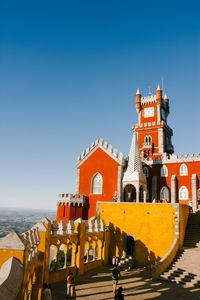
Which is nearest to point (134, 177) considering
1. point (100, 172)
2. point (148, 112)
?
point (100, 172)

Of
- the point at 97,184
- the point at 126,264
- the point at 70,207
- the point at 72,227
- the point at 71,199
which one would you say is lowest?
the point at 126,264

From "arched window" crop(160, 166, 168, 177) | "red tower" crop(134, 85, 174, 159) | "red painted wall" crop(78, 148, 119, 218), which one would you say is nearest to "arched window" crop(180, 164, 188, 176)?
"arched window" crop(160, 166, 168, 177)

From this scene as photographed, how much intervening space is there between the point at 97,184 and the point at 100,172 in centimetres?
168

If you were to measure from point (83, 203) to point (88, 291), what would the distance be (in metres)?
20.1

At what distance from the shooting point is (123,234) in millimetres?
25328

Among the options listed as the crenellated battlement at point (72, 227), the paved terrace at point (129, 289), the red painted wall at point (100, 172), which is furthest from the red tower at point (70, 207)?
the paved terrace at point (129, 289)

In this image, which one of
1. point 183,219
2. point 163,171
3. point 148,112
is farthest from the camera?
point 148,112

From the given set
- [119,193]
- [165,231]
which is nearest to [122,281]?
[165,231]

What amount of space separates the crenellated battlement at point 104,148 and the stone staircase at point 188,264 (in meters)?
13.4

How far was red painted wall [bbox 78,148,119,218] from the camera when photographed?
36.1m

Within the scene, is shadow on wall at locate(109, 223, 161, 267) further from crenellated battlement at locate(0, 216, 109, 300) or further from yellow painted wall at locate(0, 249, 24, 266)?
yellow painted wall at locate(0, 249, 24, 266)

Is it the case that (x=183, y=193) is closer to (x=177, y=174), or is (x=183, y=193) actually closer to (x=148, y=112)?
(x=177, y=174)

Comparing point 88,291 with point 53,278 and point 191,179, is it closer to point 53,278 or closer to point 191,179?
point 53,278

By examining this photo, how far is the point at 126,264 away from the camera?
910 inches
